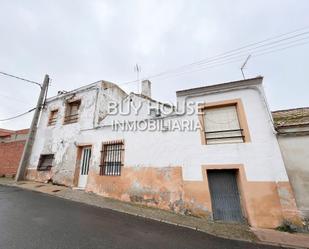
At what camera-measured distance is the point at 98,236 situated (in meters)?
3.41

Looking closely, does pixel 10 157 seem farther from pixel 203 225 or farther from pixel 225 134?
pixel 225 134

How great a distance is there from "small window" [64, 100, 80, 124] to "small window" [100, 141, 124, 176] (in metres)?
3.63

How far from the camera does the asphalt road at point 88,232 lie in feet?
10.1

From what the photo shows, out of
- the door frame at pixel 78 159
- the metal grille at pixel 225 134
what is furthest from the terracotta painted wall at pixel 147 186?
the metal grille at pixel 225 134

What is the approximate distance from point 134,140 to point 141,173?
1.51 m

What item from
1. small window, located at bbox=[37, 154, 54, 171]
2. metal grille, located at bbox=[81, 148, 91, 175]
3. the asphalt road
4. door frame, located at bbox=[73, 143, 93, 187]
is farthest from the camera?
small window, located at bbox=[37, 154, 54, 171]

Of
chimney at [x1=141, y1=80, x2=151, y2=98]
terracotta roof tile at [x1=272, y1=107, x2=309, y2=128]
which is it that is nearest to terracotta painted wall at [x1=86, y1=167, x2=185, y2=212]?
terracotta roof tile at [x1=272, y1=107, x2=309, y2=128]

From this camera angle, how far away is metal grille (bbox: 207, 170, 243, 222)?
16.7 ft

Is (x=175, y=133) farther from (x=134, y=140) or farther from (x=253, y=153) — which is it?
(x=253, y=153)

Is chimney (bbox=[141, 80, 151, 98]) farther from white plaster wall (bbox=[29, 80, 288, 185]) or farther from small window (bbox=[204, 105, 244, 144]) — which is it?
small window (bbox=[204, 105, 244, 144])

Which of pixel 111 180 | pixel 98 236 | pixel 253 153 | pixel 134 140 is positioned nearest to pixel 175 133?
pixel 134 140

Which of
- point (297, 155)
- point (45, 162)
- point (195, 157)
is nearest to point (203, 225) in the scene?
point (195, 157)

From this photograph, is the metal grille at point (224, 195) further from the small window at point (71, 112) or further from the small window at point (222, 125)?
the small window at point (71, 112)

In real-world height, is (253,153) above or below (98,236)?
above
